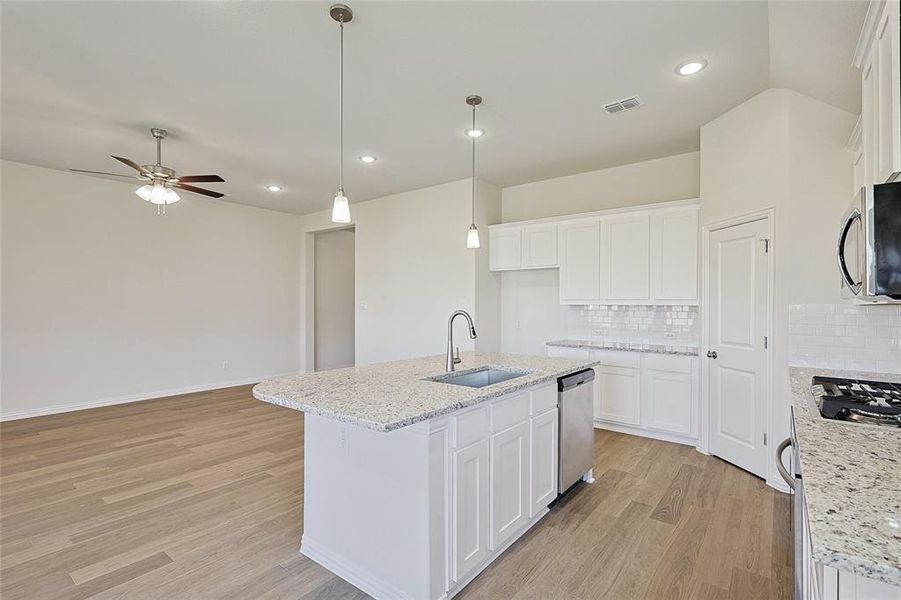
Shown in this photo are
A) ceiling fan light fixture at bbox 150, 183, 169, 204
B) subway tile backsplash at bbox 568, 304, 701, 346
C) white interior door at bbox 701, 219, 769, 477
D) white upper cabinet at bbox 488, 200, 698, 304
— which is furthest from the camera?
subway tile backsplash at bbox 568, 304, 701, 346

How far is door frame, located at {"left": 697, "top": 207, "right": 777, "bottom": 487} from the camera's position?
124 inches

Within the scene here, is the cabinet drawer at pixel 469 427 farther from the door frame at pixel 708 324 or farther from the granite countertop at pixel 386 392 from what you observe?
the door frame at pixel 708 324

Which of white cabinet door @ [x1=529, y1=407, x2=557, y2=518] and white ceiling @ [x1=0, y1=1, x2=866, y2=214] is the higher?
white ceiling @ [x1=0, y1=1, x2=866, y2=214]

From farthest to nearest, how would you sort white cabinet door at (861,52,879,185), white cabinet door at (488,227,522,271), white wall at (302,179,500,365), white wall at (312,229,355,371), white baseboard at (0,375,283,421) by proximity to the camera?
white wall at (312,229,355,371), white wall at (302,179,500,365), white cabinet door at (488,227,522,271), white baseboard at (0,375,283,421), white cabinet door at (861,52,879,185)

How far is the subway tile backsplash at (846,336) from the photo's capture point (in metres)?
2.75

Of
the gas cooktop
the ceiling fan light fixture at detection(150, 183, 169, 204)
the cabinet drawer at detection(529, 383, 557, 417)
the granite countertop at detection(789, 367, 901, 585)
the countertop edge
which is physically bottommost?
the cabinet drawer at detection(529, 383, 557, 417)

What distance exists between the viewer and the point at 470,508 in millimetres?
2098

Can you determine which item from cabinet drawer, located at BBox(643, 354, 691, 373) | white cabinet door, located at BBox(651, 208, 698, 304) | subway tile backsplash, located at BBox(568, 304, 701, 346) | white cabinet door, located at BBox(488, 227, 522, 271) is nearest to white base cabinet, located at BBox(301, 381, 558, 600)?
cabinet drawer, located at BBox(643, 354, 691, 373)

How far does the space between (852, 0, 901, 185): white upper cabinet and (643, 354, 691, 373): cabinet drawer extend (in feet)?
8.47

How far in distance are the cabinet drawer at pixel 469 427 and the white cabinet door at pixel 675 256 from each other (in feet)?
9.51

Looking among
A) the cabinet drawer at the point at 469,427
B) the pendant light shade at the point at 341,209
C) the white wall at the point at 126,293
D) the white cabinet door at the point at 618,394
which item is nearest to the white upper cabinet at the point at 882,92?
the cabinet drawer at the point at 469,427

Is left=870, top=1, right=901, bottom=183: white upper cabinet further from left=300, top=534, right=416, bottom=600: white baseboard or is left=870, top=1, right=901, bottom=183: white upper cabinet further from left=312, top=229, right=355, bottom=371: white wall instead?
left=312, top=229, right=355, bottom=371: white wall

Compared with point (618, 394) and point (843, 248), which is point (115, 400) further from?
Answer: point (843, 248)

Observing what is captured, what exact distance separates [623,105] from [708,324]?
199cm
